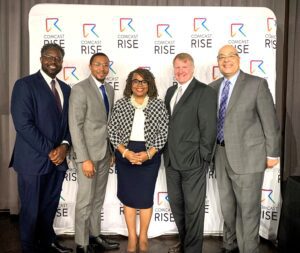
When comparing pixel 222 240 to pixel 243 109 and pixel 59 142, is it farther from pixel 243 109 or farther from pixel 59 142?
pixel 59 142

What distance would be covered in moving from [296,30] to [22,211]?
3507mm

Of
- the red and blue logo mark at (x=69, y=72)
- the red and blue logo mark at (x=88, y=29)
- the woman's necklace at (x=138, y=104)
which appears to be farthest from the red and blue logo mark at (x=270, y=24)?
the red and blue logo mark at (x=69, y=72)

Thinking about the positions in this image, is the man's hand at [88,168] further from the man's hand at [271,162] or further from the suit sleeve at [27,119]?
the man's hand at [271,162]

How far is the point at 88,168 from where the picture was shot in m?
2.68

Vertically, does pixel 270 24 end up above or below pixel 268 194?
above

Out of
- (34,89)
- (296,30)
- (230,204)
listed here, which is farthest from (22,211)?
(296,30)

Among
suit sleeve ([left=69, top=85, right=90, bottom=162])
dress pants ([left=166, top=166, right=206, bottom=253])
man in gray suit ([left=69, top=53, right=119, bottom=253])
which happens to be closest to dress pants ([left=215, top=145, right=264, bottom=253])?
dress pants ([left=166, top=166, right=206, bottom=253])

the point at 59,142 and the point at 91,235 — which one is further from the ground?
the point at 59,142

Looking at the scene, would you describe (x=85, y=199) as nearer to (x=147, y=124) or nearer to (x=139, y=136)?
(x=139, y=136)

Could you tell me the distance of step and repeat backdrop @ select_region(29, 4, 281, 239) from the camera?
317cm

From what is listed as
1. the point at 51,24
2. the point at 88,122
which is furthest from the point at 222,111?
the point at 51,24

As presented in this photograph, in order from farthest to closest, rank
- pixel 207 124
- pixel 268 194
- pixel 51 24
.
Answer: pixel 268 194 → pixel 51 24 → pixel 207 124

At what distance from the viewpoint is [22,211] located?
2.62m

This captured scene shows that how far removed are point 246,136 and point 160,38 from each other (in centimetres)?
128
